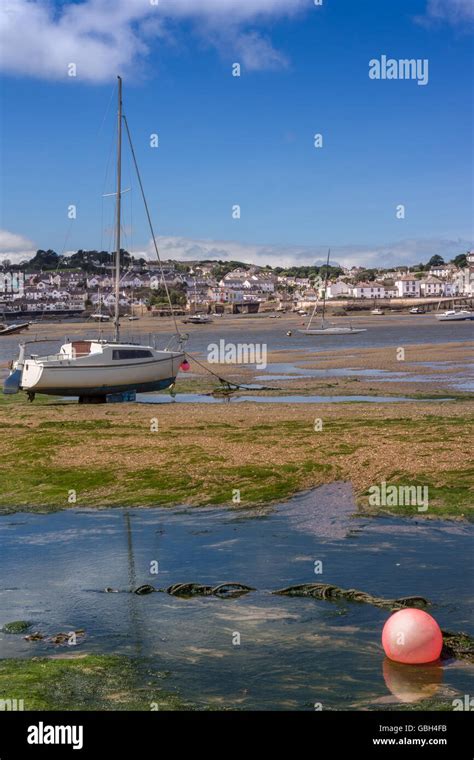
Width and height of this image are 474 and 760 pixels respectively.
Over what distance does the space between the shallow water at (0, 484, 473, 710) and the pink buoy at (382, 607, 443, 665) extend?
15cm

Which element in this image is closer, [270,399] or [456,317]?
[270,399]

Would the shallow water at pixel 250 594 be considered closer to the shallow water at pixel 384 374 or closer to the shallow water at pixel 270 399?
the shallow water at pixel 270 399

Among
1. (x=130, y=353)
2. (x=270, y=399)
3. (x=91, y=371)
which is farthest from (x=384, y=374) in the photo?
(x=91, y=371)

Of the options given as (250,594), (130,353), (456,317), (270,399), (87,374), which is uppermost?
(456,317)

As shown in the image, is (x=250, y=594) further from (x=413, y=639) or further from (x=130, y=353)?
(x=130, y=353)

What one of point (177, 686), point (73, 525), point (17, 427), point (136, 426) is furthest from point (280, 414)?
point (177, 686)

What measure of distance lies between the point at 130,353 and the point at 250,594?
1037 inches

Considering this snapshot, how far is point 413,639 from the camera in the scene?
1073cm

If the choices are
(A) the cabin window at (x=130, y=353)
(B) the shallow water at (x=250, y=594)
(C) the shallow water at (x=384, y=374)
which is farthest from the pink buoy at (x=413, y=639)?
(C) the shallow water at (x=384, y=374)

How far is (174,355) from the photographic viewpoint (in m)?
41.4
